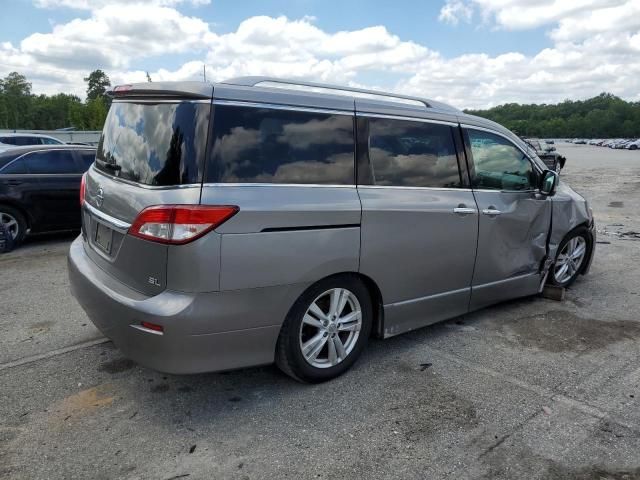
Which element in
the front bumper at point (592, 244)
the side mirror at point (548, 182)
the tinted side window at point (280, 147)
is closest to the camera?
the tinted side window at point (280, 147)

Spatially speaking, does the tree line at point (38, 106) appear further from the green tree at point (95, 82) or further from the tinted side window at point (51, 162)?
the tinted side window at point (51, 162)

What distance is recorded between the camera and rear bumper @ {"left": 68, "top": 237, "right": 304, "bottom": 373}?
113 inches

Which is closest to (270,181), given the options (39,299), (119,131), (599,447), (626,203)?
(119,131)

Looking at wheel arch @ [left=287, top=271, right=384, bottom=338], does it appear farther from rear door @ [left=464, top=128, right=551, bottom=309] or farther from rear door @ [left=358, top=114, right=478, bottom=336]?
rear door @ [left=464, top=128, right=551, bottom=309]

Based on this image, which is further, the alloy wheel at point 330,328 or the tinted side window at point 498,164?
the tinted side window at point 498,164

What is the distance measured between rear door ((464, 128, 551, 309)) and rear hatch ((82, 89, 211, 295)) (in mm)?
2356

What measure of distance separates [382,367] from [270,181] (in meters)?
1.63

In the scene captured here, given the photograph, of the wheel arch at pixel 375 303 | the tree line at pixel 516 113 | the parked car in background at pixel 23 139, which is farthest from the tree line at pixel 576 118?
the wheel arch at pixel 375 303

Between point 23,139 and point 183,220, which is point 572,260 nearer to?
point 183,220

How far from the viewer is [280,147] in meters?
3.19

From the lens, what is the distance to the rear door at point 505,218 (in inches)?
171

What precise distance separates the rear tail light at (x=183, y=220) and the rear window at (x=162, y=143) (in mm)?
165

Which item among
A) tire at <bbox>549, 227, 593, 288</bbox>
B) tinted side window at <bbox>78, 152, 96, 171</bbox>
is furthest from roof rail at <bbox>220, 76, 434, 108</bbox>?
tinted side window at <bbox>78, 152, 96, 171</bbox>

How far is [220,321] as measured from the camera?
296 centimetres
